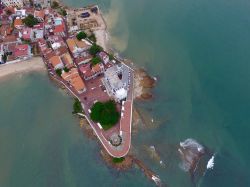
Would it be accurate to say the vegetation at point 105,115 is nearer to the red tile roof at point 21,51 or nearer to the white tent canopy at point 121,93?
the white tent canopy at point 121,93

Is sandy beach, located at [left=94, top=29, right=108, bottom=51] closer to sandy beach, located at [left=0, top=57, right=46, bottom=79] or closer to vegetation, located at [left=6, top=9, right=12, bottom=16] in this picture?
sandy beach, located at [left=0, top=57, right=46, bottom=79]

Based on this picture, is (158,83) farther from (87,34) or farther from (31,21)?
(31,21)

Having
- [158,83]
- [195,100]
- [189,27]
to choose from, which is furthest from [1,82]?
[189,27]

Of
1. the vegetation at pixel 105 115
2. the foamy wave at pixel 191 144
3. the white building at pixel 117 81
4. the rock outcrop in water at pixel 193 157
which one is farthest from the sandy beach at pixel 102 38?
the rock outcrop in water at pixel 193 157

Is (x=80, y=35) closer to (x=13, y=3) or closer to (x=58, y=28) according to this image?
(x=58, y=28)

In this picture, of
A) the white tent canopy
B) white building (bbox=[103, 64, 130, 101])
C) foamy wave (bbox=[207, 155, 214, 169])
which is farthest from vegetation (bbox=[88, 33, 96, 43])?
foamy wave (bbox=[207, 155, 214, 169])

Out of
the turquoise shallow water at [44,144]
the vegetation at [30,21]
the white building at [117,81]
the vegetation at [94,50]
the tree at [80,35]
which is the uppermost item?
the vegetation at [30,21]

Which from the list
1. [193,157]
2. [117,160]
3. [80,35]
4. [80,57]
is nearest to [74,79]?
[80,57]
